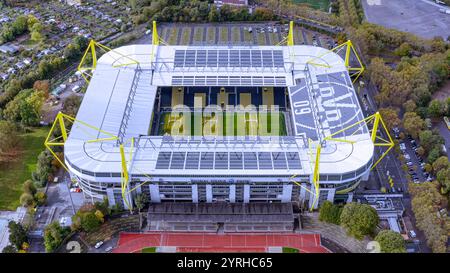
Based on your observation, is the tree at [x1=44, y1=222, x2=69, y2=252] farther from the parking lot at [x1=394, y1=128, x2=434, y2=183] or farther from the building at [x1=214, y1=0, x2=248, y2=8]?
the building at [x1=214, y1=0, x2=248, y2=8]

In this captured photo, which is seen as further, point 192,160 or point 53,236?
point 192,160

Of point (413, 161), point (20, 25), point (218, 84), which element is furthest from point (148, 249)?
point (20, 25)

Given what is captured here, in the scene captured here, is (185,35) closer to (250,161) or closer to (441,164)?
(250,161)

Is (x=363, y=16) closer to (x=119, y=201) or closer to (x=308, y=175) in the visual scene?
(x=308, y=175)

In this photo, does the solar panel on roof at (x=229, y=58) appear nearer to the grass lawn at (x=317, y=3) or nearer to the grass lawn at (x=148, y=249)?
the grass lawn at (x=148, y=249)

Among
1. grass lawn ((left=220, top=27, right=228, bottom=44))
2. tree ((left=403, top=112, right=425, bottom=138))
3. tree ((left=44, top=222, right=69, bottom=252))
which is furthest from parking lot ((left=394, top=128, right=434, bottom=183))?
tree ((left=44, top=222, right=69, bottom=252))

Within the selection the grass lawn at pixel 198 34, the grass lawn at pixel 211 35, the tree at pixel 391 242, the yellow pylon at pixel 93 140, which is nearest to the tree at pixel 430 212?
the tree at pixel 391 242
